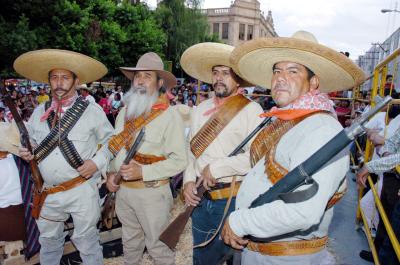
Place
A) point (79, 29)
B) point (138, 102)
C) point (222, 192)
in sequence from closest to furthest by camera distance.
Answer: point (222, 192) < point (138, 102) < point (79, 29)

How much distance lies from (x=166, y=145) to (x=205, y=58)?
1.00m

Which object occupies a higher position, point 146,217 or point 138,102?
point 138,102

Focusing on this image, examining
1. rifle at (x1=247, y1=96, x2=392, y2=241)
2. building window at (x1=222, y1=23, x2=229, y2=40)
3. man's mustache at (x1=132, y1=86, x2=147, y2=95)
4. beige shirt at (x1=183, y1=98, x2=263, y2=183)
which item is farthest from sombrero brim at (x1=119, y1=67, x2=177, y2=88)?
building window at (x1=222, y1=23, x2=229, y2=40)

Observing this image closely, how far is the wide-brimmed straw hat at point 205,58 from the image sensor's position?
3.18 meters

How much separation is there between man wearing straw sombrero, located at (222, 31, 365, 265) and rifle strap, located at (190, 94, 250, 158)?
2.29ft

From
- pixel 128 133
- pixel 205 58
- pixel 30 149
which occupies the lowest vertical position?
pixel 30 149

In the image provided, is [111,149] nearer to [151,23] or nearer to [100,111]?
[100,111]

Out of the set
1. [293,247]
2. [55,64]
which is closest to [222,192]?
[293,247]

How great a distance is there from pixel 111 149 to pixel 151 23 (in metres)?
22.4

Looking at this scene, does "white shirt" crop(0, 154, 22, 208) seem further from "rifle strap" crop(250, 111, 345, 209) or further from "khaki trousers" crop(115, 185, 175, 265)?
"rifle strap" crop(250, 111, 345, 209)

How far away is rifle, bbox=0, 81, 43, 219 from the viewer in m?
3.02

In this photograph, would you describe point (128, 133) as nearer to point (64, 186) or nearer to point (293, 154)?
point (64, 186)

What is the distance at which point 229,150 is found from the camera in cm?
291

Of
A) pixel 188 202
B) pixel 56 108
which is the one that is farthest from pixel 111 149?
pixel 188 202
